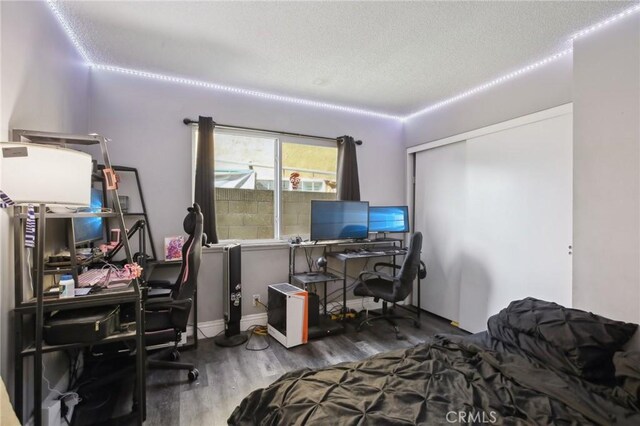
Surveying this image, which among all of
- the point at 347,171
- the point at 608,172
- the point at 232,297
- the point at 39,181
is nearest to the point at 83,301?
the point at 39,181

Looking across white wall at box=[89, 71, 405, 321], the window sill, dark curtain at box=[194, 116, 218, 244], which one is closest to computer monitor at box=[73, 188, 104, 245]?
white wall at box=[89, 71, 405, 321]

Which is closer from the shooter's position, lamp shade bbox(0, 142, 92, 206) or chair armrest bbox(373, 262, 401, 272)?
lamp shade bbox(0, 142, 92, 206)

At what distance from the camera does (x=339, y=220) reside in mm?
3355

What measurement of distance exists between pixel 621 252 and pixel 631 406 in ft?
3.49

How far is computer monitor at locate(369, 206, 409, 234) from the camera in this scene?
3.65 m

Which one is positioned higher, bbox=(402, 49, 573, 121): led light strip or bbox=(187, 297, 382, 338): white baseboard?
bbox=(402, 49, 573, 121): led light strip

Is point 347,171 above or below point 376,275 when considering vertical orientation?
above

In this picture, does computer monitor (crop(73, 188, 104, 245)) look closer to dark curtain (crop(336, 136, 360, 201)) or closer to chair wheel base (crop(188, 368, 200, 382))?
chair wheel base (crop(188, 368, 200, 382))

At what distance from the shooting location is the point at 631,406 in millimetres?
1196

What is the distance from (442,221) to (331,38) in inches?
95.0

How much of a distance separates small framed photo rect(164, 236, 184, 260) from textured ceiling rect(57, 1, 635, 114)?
1588 millimetres

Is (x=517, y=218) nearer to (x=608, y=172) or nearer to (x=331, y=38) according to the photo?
(x=608, y=172)

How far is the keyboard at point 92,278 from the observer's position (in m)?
1.72

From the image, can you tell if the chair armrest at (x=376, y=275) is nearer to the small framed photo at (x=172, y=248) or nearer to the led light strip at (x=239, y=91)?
the small framed photo at (x=172, y=248)
